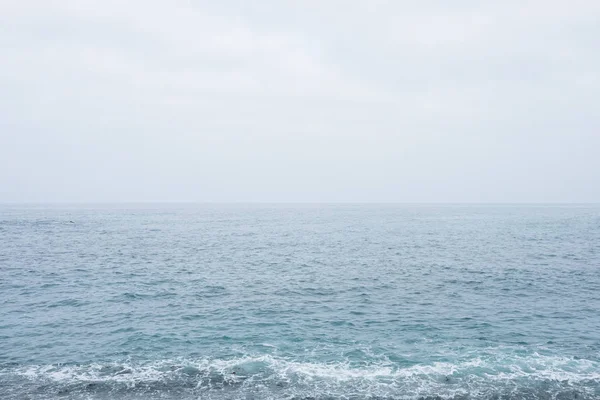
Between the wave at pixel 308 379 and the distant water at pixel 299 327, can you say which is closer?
the wave at pixel 308 379

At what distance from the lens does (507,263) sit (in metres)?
65.0

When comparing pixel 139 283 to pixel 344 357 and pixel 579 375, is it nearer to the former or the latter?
pixel 344 357

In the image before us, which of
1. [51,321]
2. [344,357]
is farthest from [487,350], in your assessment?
[51,321]

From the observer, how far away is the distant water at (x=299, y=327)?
25.2 m

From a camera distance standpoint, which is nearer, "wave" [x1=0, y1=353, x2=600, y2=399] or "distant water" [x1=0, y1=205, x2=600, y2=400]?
"wave" [x1=0, y1=353, x2=600, y2=399]

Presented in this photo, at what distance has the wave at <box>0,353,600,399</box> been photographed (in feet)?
79.0

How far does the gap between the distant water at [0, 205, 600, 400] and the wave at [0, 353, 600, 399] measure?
125 mm

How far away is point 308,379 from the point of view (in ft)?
85.0

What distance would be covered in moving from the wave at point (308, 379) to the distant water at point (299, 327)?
0.41 ft

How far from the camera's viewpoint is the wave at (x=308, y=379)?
24094 millimetres

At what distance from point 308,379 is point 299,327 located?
9.55 metres

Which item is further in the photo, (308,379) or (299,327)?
(299,327)

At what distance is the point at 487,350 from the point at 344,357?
10.8m

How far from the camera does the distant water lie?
25234mm
